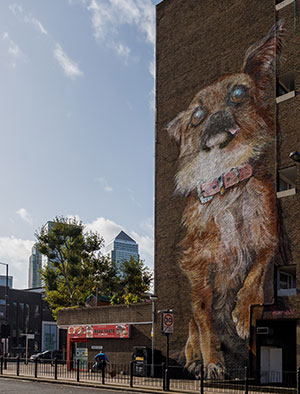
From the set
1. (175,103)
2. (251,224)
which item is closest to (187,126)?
(175,103)

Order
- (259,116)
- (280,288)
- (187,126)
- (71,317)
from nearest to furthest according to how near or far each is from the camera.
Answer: (280,288), (259,116), (187,126), (71,317)

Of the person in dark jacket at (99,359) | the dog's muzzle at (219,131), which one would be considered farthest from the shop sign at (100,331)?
the dog's muzzle at (219,131)

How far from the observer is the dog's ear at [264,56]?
31.8 m

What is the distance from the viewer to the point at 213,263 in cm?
3341

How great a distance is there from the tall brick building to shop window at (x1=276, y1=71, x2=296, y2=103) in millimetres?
71

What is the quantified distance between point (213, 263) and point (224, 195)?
12.5 ft

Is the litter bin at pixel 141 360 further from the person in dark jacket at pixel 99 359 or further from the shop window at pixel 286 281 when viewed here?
the shop window at pixel 286 281

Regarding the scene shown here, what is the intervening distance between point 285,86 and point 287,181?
525cm

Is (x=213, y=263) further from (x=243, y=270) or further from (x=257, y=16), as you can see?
(x=257, y=16)

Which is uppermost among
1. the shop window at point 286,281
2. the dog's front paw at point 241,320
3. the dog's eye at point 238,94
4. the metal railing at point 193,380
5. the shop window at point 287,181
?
the dog's eye at point 238,94

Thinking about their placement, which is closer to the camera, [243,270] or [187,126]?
[243,270]

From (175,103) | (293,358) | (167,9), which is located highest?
(167,9)

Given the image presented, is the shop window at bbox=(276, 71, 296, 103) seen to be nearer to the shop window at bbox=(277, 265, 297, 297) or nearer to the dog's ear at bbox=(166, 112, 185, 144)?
the dog's ear at bbox=(166, 112, 185, 144)

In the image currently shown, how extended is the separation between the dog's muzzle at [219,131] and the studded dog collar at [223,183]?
188 cm
